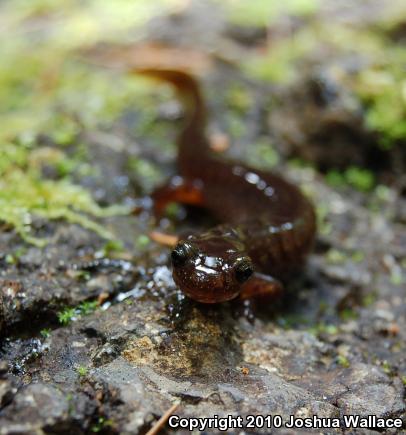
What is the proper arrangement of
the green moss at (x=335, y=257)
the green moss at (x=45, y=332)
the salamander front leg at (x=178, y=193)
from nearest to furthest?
the green moss at (x=45, y=332), the green moss at (x=335, y=257), the salamander front leg at (x=178, y=193)

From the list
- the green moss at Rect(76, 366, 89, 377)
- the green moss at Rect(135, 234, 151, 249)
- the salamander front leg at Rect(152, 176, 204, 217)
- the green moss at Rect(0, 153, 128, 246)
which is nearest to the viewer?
the green moss at Rect(76, 366, 89, 377)

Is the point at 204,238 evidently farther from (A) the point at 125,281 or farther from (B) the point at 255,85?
(B) the point at 255,85

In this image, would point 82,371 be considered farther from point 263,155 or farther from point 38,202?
point 263,155

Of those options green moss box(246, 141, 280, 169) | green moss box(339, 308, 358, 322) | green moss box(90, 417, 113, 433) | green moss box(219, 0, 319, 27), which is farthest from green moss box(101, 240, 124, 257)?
green moss box(219, 0, 319, 27)

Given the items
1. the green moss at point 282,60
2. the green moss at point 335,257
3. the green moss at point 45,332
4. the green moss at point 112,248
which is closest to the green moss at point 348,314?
the green moss at point 335,257

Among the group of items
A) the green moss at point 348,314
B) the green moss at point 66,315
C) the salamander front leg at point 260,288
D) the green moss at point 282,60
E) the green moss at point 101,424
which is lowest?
the green moss at point 348,314

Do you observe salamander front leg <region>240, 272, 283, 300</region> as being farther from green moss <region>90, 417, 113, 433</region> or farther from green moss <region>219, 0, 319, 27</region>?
green moss <region>219, 0, 319, 27</region>

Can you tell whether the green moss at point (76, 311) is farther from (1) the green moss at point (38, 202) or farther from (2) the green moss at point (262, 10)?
(2) the green moss at point (262, 10)
